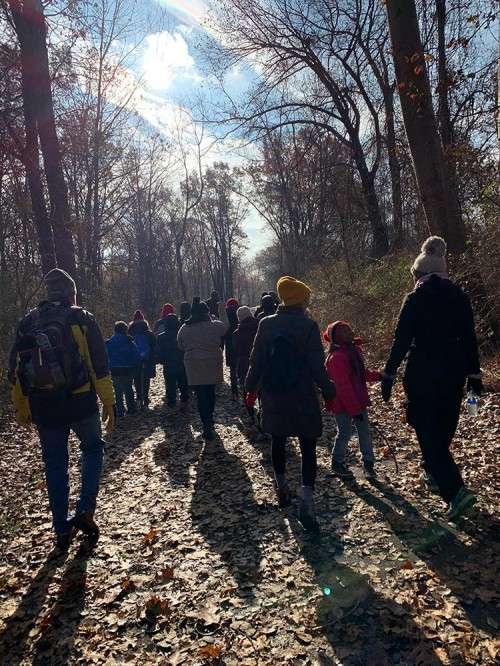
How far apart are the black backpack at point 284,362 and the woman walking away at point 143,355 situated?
6.65 meters

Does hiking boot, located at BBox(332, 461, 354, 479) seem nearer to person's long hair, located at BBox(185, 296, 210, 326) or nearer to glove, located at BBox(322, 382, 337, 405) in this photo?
glove, located at BBox(322, 382, 337, 405)

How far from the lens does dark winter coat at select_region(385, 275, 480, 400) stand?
Result: 156 inches

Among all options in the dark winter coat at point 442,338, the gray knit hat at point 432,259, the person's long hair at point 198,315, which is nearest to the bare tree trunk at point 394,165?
the person's long hair at point 198,315

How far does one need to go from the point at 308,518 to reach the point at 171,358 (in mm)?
6091

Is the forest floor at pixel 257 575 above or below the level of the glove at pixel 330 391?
below

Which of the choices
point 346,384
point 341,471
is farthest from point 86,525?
point 346,384

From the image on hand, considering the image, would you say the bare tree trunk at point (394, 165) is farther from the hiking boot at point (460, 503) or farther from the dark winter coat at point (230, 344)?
the hiking boot at point (460, 503)

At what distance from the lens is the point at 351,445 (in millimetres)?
6773

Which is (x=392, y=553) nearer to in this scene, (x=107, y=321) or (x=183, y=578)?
(x=183, y=578)

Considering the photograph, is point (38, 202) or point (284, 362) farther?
point (38, 202)

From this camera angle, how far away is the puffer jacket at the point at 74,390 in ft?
13.6

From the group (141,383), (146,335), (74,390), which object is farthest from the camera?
(146,335)

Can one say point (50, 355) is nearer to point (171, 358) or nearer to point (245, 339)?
point (245, 339)

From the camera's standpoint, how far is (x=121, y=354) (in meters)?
9.33
